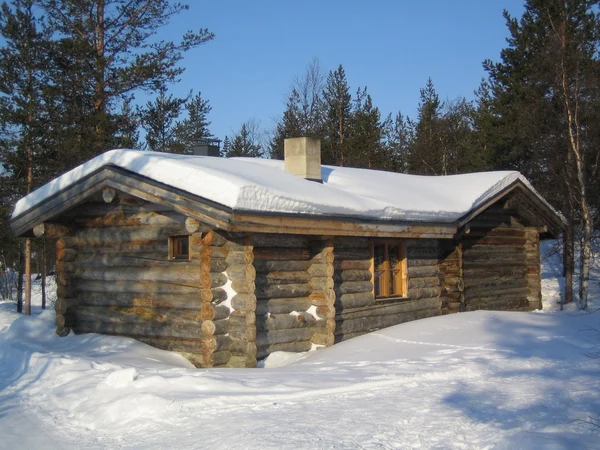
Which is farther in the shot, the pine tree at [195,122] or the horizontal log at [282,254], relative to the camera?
the pine tree at [195,122]

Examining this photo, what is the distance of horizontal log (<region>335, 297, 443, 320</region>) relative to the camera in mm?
13121

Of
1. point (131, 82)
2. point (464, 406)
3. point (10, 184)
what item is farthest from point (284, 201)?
point (10, 184)

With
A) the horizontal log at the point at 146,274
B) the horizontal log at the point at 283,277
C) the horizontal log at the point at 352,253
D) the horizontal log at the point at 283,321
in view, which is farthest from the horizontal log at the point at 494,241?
the horizontal log at the point at 146,274

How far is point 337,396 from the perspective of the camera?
808 centimetres

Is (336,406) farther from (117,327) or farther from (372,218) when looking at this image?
(117,327)

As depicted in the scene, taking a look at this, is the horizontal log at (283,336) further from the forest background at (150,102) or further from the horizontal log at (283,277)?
the forest background at (150,102)

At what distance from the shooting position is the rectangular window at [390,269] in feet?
46.6

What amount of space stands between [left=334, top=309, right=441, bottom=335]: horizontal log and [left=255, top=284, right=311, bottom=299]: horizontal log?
1.00 metres

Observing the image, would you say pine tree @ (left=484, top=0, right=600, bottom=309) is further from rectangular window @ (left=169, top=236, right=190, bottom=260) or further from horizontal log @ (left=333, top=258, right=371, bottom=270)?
rectangular window @ (left=169, top=236, right=190, bottom=260)

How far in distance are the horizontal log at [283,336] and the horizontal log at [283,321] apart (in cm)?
7

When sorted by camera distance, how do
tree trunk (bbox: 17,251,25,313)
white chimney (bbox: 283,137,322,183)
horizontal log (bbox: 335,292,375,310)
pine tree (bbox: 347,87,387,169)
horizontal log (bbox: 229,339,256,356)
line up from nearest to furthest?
horizontal log (bbox: 229,339,256,356), horizontal log (bbox: 335,292,375,310), white chimney (bbox: 283,137,322,183), tree trunk (bbox: 17,251,25,313), pine tree (bbox: 347,87,387,169)

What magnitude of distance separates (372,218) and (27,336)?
7471 mm

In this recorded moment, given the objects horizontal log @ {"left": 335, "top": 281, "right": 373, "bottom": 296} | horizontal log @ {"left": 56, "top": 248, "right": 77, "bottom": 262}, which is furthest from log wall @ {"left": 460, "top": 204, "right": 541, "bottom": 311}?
horizontal log @ {"left": 56, "top": 248, "right": 77, "bottom": 262}

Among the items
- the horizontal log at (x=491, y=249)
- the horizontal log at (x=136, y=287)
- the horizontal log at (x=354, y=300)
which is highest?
A: the horizontal log at (x=491, y=249)
